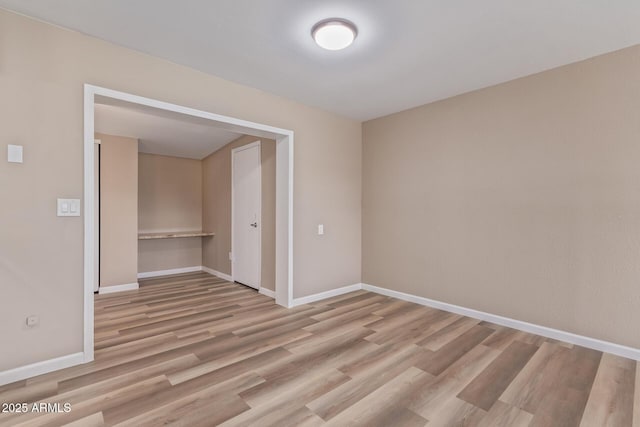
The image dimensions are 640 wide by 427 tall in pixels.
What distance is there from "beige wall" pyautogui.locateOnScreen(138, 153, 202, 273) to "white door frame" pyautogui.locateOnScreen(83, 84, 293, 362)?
6.90 ft

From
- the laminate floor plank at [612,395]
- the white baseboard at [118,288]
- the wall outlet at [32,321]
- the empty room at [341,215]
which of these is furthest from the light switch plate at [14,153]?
the laminate floor plank at [612,395]

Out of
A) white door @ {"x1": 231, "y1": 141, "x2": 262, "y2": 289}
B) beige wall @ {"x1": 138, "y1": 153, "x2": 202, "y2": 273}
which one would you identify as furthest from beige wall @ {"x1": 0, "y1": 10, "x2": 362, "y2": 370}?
beige wall @ {"x1": 138, "y1": 153, "x2": 202, "y2": 273}

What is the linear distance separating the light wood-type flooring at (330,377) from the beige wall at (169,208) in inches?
86.2

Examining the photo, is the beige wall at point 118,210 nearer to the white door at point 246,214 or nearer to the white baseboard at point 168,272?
the white baseboard at point 168,272

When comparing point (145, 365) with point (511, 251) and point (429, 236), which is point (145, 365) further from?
point (511, 251)

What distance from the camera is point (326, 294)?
4.05m

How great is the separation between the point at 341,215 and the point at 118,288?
340cm

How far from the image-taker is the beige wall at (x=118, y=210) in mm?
4230

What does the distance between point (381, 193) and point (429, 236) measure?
921 mm

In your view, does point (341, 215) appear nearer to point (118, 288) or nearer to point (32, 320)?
point (32, 320)

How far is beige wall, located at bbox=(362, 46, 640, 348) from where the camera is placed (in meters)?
2.46

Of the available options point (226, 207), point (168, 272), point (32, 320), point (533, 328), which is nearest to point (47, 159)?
point (32, 320)

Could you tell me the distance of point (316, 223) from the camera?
395 cm

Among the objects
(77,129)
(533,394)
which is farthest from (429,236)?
(77,129)
